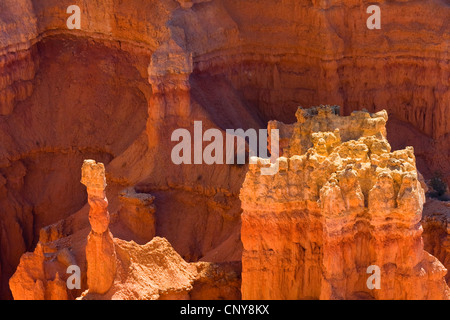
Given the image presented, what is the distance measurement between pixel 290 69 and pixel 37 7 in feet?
32.7

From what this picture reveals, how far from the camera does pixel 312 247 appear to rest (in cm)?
2478

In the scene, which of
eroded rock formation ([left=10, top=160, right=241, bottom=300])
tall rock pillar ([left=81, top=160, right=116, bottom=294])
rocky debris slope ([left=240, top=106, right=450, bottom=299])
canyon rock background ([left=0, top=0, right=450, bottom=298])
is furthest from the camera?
canyon rock background ([left=0, top=0, right=450, bottom=298])

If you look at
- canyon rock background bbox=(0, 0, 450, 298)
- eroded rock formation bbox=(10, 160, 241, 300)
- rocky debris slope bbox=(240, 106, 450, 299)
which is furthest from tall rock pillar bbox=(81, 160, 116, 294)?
canyon rock background bbox=(0, 0, 450, 298)

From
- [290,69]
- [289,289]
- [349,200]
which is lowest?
[289,289]

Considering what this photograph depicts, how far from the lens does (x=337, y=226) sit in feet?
74.9

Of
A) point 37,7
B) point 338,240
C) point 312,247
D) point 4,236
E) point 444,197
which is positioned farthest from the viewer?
point 37,7

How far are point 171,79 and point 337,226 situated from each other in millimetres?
16950

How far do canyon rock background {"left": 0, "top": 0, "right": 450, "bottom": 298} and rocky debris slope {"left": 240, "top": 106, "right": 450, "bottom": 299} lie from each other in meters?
12.5

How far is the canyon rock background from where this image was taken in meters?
40.1

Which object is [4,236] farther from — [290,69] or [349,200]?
[349,200]

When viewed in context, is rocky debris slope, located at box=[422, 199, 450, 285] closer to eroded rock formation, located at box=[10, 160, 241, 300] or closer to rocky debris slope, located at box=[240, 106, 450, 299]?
rocky debris slope, located at box=[240, 106, 450, 299]

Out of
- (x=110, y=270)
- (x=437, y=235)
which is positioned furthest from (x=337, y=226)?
(x=437, y=235)

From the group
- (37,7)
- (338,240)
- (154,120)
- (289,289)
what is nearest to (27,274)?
(289,289)

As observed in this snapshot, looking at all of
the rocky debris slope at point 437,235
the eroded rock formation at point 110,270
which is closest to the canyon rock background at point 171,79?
the eroded rock formation at point 110,270
